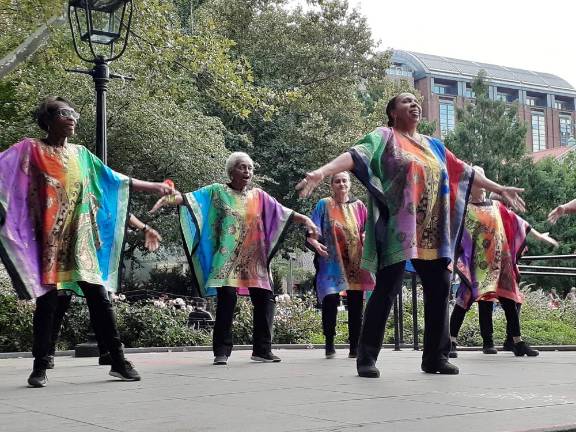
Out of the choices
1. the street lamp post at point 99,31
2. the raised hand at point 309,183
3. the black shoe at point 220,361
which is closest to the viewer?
the raised hand at point 309,183

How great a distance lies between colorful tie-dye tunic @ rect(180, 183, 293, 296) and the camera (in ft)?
26.7

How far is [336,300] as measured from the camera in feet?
30.1

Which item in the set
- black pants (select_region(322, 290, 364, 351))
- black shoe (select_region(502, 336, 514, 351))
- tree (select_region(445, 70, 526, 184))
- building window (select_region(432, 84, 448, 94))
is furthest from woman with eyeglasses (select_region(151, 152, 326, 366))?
building window (select_region(432, 84, 448, 94))

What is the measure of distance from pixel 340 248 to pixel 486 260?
1.65 metres

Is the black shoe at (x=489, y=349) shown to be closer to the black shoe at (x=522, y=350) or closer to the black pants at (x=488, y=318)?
the black pants at (x=488, y=318)

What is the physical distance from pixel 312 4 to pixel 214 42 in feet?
51.6

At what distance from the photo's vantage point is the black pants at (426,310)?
20.7ft

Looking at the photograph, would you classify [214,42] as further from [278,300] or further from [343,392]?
[343,392]

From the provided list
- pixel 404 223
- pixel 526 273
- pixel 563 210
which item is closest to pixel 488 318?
pixel 526 273

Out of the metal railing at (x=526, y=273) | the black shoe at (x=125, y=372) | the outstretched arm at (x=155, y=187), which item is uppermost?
the outstretched arm at (x=155, y=187)

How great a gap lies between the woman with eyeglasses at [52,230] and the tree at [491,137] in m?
34.6

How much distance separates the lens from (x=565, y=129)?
105 metres

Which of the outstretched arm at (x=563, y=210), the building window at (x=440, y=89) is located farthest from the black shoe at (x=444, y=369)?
the building window at (x=440, y=89)

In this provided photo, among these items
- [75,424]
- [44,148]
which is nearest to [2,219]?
[44,148]
